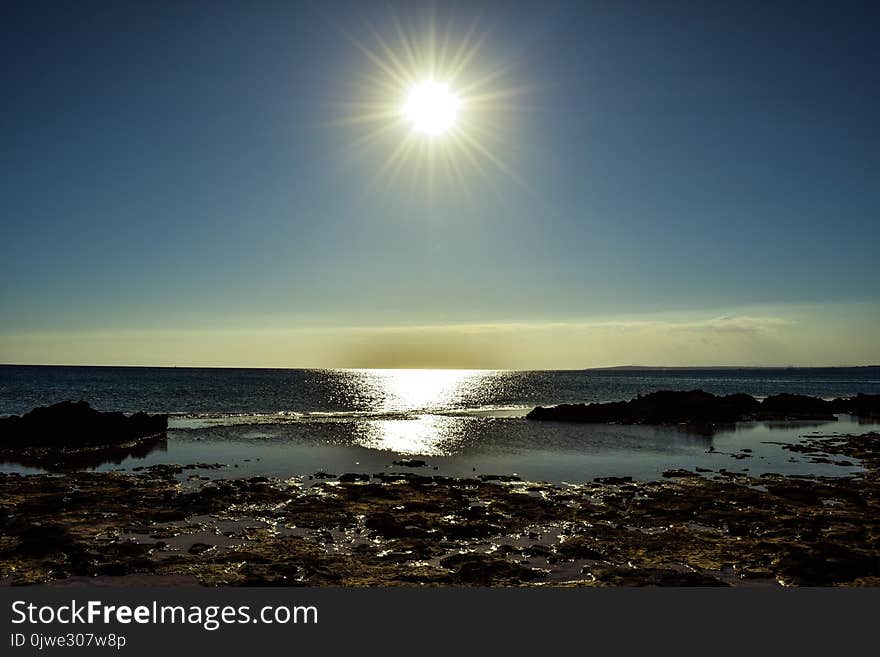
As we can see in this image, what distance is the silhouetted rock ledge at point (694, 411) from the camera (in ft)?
228

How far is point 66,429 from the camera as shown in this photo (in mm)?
47438

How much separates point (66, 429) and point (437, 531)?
41326mm

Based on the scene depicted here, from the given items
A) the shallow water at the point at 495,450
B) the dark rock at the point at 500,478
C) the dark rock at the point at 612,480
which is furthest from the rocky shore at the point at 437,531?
the shallow water at the point at 495,450

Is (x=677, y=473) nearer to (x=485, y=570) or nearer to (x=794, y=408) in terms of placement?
(x=485, y=570)

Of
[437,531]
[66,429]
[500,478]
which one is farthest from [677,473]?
[66,429]

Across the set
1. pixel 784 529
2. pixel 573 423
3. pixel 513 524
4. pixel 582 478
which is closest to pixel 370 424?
pixel 573 423

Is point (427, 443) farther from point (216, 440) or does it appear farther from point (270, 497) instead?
point (270, 497)

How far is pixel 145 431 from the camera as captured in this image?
5300cm

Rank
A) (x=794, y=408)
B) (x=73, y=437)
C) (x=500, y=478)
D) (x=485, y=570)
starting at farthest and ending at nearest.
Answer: (x=794, y=408) < (x=73, y=437) < (x=500, y=478) < (x=485, y=570)

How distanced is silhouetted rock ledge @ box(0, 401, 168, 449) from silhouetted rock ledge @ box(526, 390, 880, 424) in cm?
4891

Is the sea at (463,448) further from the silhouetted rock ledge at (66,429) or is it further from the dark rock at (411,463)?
the silhouetted rock ledge at (66,429)

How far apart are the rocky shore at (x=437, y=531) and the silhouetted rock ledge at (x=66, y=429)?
15760mm

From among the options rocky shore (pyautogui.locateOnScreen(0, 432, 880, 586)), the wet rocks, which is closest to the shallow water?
rocky shore (pyautogui.locateOnScreen(0, 432, 880, 586))

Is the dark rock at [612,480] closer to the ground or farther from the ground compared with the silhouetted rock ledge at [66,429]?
closer to the ground
